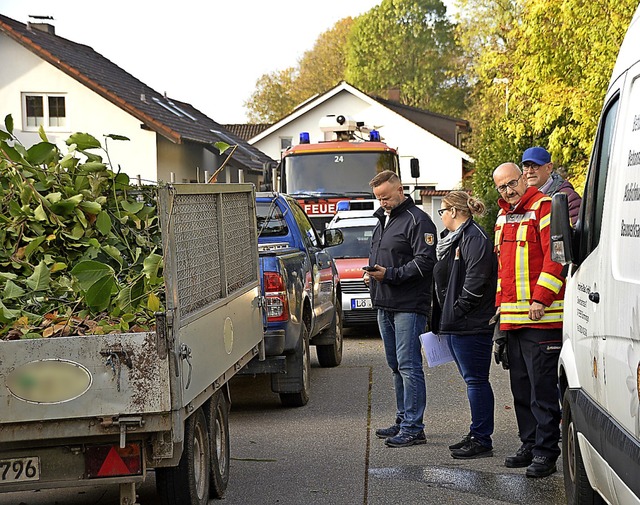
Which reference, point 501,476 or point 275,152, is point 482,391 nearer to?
point 501,476

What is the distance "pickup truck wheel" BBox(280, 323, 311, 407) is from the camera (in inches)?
391

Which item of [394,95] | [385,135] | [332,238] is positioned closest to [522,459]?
[332,238]

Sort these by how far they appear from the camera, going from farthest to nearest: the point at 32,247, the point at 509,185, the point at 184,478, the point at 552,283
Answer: the point at 509,185, the point at 552,283, the point at 32,247, the point at 184,478

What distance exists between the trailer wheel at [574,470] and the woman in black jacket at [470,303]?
5.75ft

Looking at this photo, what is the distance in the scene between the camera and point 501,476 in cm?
734

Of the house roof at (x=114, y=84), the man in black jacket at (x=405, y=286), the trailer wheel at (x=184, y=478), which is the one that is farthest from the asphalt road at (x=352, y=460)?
the house roof at (x=114, y=84)

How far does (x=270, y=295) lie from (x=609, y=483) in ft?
17.1

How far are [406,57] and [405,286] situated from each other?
78.9 metres

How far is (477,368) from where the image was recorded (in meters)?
7.85

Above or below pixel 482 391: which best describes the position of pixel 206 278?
above

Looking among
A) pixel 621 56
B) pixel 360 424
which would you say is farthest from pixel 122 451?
pixel 360 424

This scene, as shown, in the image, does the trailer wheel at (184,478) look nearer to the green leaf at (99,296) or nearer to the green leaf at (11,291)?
the green leaf at (99,296)

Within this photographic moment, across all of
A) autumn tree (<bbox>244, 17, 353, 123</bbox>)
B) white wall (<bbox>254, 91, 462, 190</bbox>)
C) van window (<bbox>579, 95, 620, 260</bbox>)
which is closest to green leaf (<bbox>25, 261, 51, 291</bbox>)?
van window (<bbox>579, 95, 620, 260</bbox>)

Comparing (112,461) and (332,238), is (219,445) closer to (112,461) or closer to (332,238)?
(112,461)
